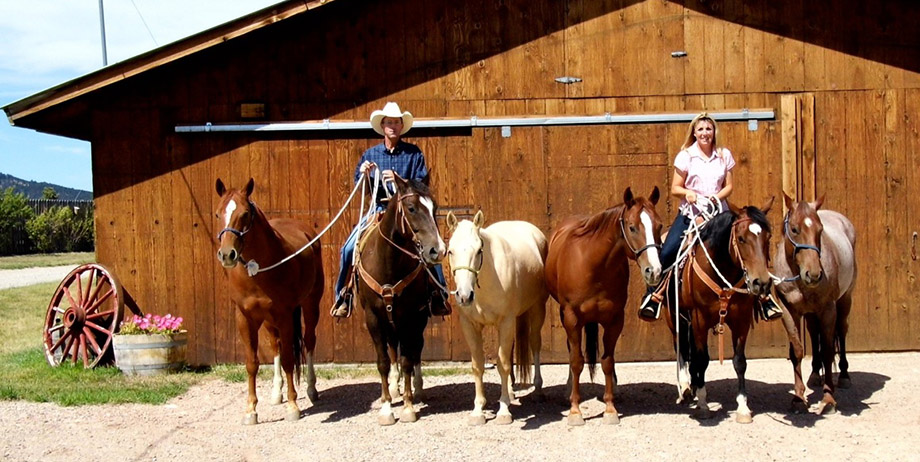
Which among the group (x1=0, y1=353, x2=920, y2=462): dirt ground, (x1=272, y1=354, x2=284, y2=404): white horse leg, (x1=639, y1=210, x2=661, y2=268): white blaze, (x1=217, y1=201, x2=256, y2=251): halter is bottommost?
(x1=0, y1=353, x2=920, y2=462): dirt ground

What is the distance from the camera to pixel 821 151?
10289mm

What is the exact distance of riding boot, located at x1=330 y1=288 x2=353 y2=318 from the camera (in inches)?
318

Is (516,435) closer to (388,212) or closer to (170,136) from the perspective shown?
(388,212)

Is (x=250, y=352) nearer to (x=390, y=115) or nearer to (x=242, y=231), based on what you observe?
(x=242, y=231)

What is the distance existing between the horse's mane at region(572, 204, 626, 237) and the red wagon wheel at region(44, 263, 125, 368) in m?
5.63

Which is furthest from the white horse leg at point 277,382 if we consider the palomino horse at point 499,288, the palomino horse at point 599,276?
the palomino horse at point 599,276

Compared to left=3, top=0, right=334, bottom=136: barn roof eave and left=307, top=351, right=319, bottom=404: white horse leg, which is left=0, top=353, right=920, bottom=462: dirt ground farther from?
left=3, top=0, right=334, bottom=136: barn roof eave

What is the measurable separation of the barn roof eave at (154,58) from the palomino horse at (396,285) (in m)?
3.22

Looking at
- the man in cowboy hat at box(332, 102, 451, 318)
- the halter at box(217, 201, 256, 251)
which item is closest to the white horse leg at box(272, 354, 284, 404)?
the man in cowboy hat at box(332, 102, 451, 318)

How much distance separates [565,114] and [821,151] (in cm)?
316

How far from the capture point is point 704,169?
786cm

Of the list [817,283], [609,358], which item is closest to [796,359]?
[817,283]

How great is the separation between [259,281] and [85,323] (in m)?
3.59

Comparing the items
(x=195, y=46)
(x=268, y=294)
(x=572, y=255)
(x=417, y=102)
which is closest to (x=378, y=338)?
(x=268, y=294)
